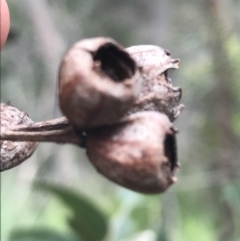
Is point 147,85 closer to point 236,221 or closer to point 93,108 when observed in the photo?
point 93,108

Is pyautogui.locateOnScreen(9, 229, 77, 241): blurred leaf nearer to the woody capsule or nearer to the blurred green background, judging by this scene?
the blurred green background

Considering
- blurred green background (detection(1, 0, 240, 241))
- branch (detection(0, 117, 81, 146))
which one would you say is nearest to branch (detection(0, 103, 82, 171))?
branch (detection(0, 117, 81, 146))

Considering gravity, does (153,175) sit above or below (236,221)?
above

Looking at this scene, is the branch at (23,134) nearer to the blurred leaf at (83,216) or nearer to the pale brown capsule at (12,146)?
the pale brown capsule at (12,146)

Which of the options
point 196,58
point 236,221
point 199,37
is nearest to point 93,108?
point 236,221

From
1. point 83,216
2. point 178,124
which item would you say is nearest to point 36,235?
point 83,216

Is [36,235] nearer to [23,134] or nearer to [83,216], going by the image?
[83,216]

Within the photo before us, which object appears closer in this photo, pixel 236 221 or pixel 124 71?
pixel 124 71

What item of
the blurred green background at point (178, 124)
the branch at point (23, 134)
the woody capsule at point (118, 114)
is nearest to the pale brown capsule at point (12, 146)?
the branch at point (23, 134)
